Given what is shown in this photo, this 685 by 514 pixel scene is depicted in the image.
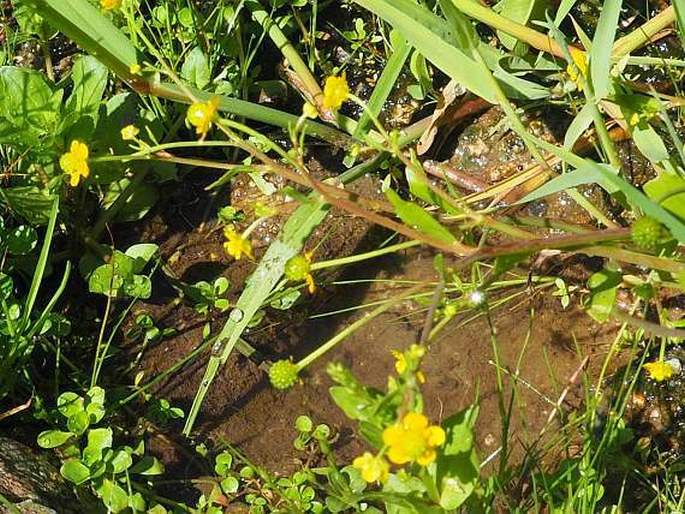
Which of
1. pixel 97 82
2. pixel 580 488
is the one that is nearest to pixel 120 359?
pixel 97 82

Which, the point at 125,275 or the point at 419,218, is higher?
the point at 419,218

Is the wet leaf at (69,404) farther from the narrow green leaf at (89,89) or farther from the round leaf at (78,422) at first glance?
the narrow green leaf at (89,89)

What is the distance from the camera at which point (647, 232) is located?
1269 mm

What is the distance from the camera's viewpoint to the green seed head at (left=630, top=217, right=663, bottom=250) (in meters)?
1.27

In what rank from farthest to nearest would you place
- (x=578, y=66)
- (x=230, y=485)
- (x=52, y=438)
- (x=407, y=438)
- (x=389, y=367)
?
(x=389, y=367), (x=230, y=485), (x=52, y=438), (x=578, y=66), (x=407, y=438)

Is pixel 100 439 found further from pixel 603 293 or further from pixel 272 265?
pixel 603 293

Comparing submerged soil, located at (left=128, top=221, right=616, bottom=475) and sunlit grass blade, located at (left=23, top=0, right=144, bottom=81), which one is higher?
sunlit grass blade, located at (left=23, top=0, right=144, bottom=81)

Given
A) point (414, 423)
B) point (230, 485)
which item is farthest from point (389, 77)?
point (414, 423)

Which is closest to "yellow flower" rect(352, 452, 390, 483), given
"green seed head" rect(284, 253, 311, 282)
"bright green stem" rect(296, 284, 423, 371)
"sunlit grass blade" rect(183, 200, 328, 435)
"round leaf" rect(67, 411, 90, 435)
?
"bright green stem" rect(296, 284, 423, 371)

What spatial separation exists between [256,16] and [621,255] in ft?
3.68

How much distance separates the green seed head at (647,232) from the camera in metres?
1.27

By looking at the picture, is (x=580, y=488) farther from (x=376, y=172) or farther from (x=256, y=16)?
(x=256, y=16)

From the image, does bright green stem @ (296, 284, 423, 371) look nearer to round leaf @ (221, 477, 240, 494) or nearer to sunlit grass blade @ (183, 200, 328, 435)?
sunlit grass blade @ (183, 200, 328, 435)

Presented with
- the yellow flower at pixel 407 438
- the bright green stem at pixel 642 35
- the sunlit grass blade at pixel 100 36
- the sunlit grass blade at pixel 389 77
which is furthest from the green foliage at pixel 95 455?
the bright green stem at pixel 642 35
